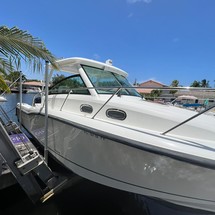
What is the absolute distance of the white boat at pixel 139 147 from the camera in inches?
80.7

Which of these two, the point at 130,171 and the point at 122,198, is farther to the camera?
the point at 122,198

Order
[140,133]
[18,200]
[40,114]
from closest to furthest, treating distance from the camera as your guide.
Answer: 1. [140,133]
2. [18,200]
3. [40,114]

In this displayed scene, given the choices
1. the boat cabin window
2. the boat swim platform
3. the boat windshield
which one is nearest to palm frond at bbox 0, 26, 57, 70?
the boat cabin window

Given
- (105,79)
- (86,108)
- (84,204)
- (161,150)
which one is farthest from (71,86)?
(161,150)

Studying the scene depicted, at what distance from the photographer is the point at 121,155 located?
7.88ft

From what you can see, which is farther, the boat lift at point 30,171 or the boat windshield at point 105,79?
the boat windshield at point 105,79

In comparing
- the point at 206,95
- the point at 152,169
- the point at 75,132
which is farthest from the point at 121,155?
the point at 206,95

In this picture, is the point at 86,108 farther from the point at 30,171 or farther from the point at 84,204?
the point at 84,204

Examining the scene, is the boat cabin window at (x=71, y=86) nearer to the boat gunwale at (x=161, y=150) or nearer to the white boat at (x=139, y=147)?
the white boat at (x=139, y=147)

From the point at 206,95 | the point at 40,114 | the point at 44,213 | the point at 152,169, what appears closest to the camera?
the point at 152,169

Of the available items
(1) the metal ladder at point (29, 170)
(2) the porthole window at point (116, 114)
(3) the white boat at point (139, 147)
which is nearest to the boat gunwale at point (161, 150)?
(3) the white boat at point (139, 147)

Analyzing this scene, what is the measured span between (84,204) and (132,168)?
1.77 metres

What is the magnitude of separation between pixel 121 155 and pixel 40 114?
6.67 feet

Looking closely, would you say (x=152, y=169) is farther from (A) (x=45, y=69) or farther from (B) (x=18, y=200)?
(B) (x=18, y=200)
